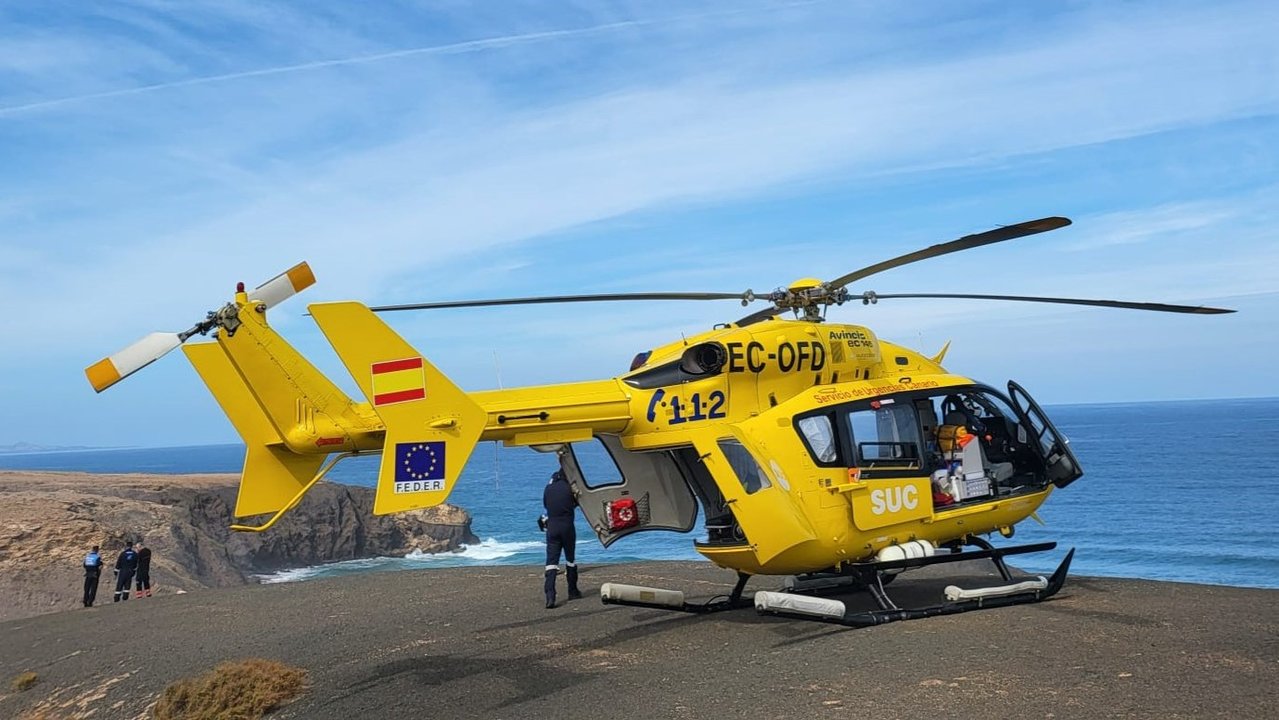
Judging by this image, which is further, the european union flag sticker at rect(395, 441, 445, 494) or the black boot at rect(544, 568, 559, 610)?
the black boot at rect(544, 568, 559, 610)

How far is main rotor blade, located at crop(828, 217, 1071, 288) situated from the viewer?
9.55 m

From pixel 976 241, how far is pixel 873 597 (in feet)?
15.5

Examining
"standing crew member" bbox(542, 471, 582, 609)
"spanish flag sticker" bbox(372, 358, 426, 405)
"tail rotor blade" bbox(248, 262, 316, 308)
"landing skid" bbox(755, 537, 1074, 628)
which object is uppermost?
"tail rotor blade" bbox(248, 262, 316, 308)

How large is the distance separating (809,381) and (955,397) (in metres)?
2.18

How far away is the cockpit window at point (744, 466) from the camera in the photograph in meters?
11.2

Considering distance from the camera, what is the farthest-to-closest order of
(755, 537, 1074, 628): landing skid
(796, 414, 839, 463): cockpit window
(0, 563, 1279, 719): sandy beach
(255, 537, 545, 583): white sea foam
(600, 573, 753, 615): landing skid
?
(255, 537, 545, 583): white sea foam < (600, 573, 753, 615): landing skid < (796, 414, 839, 463): cockpit window < (755, 537, 1074, 628): landing skid < (0, 563, 1279, 719): sandy beach

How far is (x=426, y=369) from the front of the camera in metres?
9.54

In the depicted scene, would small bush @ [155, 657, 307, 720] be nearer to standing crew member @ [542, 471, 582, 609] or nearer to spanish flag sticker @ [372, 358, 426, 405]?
spanish flag sticker @ [372, 358, 426, 405]

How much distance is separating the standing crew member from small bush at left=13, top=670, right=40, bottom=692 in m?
7.34

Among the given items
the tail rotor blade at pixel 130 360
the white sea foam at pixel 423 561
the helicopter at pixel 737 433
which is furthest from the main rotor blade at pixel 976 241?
the white sea foam at pixel 423 561

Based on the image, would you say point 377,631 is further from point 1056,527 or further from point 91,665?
point 1056,527

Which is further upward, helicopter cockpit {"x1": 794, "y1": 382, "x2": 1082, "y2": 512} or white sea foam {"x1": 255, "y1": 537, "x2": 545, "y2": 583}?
helicopter cockpit {"x1": 794, "y1": 382, "x2": 1082, "y2": 512}

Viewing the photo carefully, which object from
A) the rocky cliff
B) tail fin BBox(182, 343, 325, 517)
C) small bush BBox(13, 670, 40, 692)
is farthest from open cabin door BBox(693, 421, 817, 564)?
the rocky cliff

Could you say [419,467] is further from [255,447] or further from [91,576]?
[91,576]
